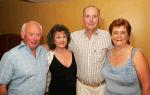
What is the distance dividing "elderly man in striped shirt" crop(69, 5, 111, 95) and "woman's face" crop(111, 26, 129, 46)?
27 centimetres

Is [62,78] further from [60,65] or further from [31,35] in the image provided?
[31,35]

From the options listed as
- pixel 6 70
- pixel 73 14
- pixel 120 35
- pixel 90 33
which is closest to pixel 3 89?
pixel 6 70

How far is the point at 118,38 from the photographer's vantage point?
2029mm

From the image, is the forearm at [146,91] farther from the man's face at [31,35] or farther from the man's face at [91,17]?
the man's face at [31,35]

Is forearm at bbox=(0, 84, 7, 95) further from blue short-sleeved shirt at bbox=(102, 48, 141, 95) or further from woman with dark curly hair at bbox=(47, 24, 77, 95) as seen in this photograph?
blue short-sleeved shirt at bbox=(102, 48, 141, 95)

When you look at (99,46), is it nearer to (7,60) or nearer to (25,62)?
(25,62)

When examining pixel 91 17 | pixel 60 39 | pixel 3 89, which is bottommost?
pixel 3 89

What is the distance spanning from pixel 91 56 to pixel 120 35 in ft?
1.32

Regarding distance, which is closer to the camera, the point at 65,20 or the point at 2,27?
the point at 65,20

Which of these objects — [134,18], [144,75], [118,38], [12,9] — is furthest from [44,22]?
[144,75]

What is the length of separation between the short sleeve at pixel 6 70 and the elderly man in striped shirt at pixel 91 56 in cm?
72

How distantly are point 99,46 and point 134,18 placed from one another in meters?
0.63

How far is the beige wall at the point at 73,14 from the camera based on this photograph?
258cm

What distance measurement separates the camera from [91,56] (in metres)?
2.27
